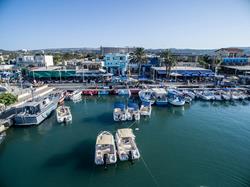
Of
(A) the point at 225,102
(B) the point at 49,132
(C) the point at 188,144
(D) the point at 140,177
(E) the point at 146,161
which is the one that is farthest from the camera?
(A) the point at 225,102

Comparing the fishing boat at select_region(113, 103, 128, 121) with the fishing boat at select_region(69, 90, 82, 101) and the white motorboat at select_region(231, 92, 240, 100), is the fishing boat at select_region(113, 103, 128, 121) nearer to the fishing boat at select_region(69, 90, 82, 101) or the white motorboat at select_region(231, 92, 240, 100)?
the fishing boat at select_region(69, 90, 82, 101)

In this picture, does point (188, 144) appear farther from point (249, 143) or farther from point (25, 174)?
point (25, 174)

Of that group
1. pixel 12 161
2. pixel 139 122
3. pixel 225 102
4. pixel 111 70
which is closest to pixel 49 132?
pixel 12 161

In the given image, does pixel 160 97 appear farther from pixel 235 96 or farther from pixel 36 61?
pixel 36 61

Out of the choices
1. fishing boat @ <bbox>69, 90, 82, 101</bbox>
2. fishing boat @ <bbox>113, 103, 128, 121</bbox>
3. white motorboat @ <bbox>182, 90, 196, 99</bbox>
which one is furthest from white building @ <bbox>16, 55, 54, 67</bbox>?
white motorboat @ <bbox>182, 90, 196, 99</bbox>

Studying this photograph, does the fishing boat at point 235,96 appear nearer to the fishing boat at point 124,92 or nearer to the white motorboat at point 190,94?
the white motorboat at point 190,94
